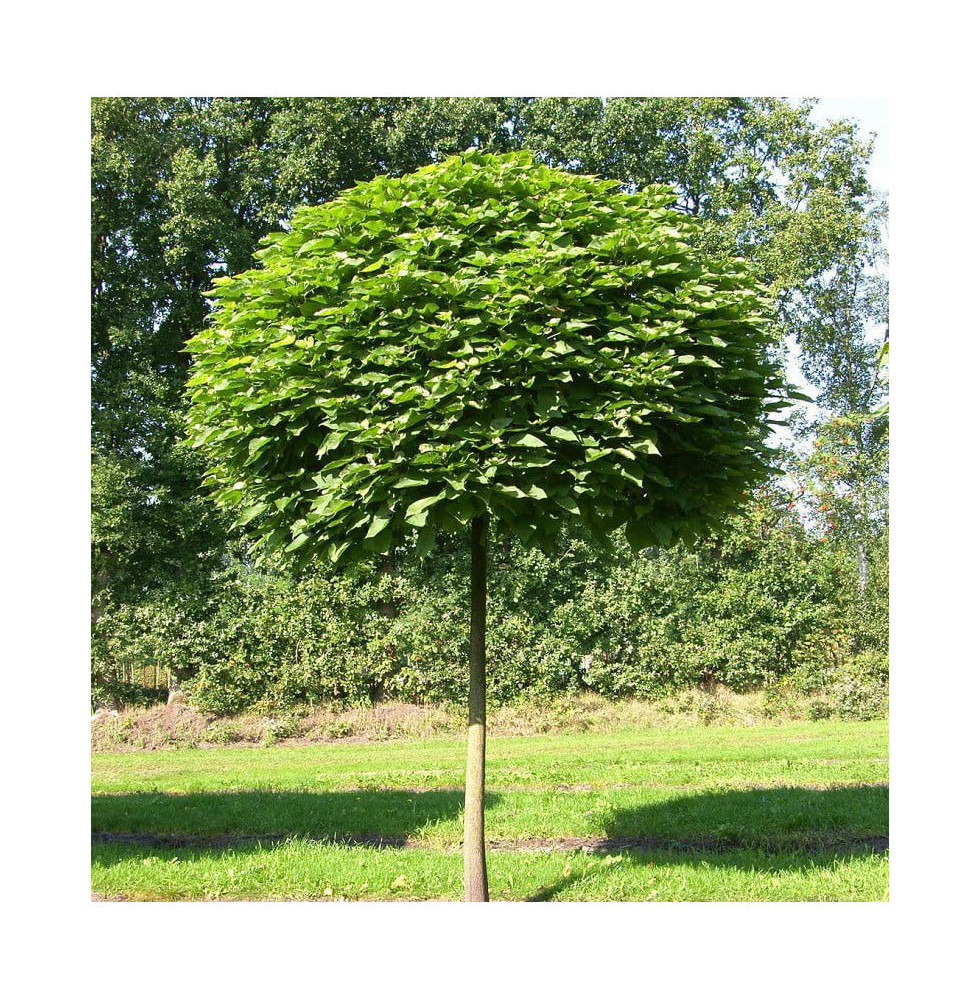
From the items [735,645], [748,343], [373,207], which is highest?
[373,207]

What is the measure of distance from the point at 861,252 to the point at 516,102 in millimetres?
7292

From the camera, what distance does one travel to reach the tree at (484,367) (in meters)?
4.32

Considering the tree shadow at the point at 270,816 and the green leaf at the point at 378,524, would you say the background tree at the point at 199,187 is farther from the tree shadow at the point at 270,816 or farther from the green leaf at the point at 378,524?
the green leaf at the point at 378,524

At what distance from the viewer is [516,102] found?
16.0 metres

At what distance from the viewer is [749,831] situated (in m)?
7.06

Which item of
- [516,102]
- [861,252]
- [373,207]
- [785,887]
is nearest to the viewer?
[373,207]

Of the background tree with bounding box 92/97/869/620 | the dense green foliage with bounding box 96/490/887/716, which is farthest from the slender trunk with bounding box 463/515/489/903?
the background tree with bounding box 92/97/869/620

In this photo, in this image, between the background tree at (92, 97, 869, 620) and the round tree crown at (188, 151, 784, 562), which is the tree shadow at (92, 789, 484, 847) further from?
the background tree at (92, 97, 869, 620)

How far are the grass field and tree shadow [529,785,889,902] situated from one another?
2 cm

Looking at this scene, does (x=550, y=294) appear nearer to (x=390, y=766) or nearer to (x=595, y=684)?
(x=390, y=766)

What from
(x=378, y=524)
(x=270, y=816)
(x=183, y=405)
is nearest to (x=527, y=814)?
(x=270, y=816)

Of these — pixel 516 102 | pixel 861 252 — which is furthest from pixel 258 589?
pixel 861 252

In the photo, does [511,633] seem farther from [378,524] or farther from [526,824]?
[378,524]

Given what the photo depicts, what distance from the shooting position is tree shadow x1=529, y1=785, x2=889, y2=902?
6379 millimetres
